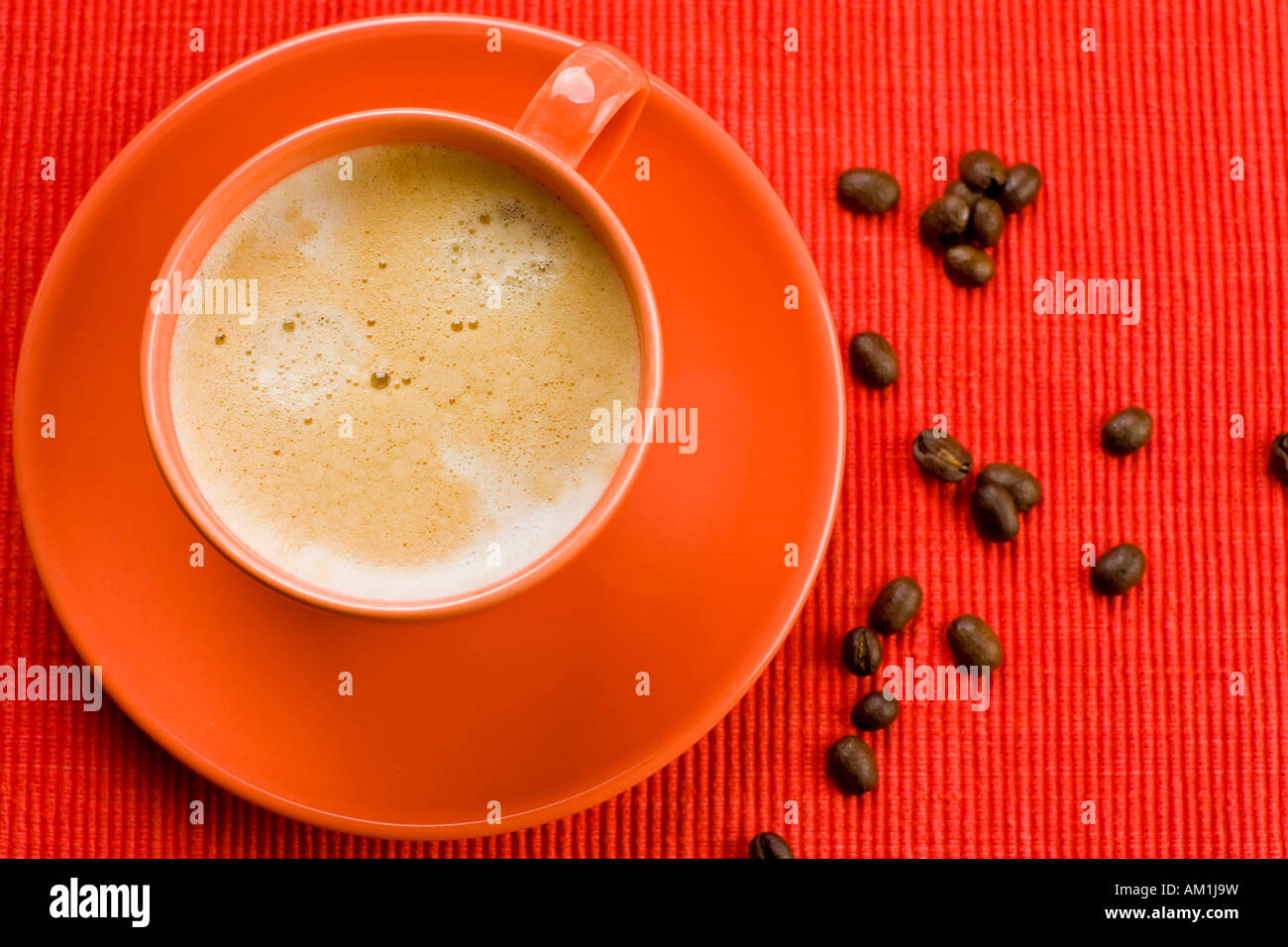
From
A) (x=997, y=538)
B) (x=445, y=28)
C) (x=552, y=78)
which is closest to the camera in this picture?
(x=552, y=78)

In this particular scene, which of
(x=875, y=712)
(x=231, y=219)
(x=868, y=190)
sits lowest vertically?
(x=875, y=712)

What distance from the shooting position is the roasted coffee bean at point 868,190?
98 centimetres

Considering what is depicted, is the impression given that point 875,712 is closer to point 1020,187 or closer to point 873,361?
point 873,361

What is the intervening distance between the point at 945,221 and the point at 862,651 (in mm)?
373

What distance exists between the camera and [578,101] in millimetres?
671

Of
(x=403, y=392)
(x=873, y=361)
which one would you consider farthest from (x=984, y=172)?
(x=403, y=392)

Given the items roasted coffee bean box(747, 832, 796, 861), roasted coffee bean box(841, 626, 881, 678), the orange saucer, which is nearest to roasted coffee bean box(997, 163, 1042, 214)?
the orange saucer

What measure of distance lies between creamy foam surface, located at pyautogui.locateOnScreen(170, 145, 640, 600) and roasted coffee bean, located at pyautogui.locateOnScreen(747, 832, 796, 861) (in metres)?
0.41

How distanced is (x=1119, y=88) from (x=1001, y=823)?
0.66 meters

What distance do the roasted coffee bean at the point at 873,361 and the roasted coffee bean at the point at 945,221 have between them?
4.1 inches

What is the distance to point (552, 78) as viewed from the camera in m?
0.67

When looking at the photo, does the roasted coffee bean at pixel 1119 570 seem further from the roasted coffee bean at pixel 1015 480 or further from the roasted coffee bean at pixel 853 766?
the roasted coffee bean at pixel 853 766

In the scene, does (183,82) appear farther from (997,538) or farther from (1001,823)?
(1001,823)
